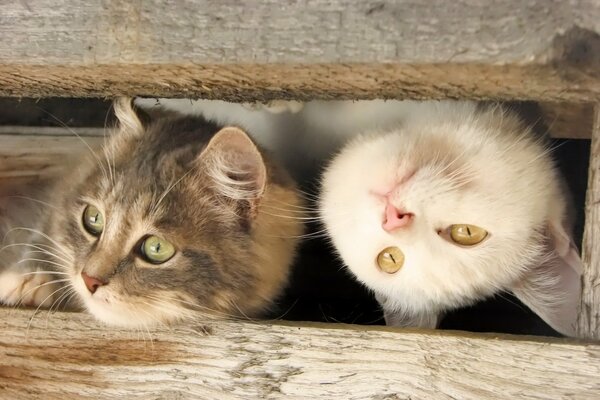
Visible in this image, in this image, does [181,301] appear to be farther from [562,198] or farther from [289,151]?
[562,198]

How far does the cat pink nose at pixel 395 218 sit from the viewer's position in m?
1.22

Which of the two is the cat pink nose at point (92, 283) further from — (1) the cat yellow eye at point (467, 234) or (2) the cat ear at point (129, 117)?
(1) the cat yellow eye at point (467, 234)

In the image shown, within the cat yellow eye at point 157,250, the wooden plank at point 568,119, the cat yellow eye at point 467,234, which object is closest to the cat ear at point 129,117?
the cat yellow eye at point 157,250

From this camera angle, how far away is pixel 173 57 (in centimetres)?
99

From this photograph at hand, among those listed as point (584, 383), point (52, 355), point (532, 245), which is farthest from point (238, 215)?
point (584, 383)

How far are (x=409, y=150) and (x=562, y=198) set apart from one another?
1.25ft

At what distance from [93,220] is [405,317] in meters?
0.74

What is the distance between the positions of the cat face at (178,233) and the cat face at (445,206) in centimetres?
17

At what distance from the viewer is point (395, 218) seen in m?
1.22

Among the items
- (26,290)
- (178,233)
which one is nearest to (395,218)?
(178,233)

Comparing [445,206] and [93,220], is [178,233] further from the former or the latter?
[445,206]

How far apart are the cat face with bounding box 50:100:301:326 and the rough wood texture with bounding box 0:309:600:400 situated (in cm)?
7

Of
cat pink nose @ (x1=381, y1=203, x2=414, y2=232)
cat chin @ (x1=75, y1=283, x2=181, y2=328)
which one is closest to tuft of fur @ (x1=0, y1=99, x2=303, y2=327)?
cat chin @ (x1=75, y1=283, x2=181, y2=328)

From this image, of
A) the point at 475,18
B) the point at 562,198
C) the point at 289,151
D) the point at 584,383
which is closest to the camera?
the point at 475,18
